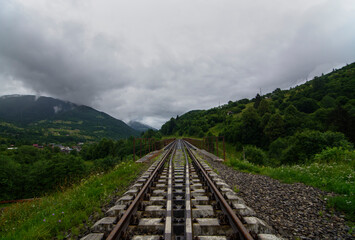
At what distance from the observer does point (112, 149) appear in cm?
7781

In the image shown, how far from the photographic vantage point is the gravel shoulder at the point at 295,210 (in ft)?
9.36

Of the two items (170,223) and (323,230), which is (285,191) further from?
(170,223)

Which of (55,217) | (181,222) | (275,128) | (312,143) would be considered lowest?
(312,143)

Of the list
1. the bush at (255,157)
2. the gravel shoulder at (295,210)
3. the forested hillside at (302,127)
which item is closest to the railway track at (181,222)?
the gravel shoulder at (295,210)

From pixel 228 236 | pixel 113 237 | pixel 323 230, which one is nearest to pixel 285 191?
pixel 323 230

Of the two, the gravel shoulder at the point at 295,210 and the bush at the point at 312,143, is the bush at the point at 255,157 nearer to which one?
the bush at the point at 312,143

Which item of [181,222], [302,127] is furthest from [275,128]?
[181,222]

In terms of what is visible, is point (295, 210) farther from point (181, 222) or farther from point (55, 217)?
point (55, 217)

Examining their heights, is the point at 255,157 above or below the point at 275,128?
below

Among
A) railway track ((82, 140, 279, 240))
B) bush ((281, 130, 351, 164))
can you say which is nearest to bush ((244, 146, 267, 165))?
bush ((281, 130, 351, 164))

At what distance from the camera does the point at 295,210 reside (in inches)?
143

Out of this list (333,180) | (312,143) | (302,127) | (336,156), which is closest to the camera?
(333,180)

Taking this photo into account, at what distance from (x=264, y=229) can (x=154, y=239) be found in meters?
1.87

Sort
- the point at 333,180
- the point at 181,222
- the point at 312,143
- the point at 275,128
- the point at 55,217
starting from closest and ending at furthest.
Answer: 1. the point at 181,222
2. the point at 55,217
3. the point at 333,180
4. the point at 312,143
5. the point at 275,128
